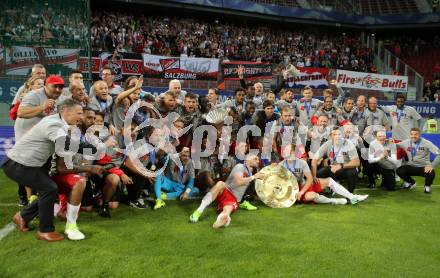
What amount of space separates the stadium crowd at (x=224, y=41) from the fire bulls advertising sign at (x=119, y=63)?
3.36m

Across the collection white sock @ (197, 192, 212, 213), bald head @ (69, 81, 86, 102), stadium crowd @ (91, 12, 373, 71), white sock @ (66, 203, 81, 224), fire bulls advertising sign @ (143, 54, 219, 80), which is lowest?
white sock @ (197, 192, 212, 213)

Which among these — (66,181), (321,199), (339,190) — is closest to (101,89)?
(66,181)

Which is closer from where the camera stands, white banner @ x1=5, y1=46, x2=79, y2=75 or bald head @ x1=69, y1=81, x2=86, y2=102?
bald head @ x1=69, y1=81, x2=86, y2=102

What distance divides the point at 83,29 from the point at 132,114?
3.68 meters

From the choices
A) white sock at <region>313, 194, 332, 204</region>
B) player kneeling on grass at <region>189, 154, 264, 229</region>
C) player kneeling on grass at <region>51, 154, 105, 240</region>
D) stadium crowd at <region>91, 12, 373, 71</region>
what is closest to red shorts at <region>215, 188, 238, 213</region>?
player kneeling on grass at <region>189, 154, 264, 229</region>

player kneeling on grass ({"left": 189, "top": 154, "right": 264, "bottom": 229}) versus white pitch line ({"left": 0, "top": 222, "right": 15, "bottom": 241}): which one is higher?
player kneeling on grass ({"left": 189, "top": 154, "right": 264, "bottom": 229})

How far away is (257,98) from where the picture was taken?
8.57m

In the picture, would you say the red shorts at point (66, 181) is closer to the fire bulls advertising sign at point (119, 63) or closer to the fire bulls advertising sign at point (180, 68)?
the fire bulls advertising sign at point (119, 63)

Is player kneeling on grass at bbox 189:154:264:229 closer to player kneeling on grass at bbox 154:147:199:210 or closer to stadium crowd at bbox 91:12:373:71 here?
Result: player kneeling on grass at bbox 154:147:199:210

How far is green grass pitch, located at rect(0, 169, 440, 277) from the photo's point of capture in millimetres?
4016

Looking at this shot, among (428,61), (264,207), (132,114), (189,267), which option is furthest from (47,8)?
(428,61)

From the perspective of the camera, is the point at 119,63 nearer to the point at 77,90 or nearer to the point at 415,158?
the point at 77,90

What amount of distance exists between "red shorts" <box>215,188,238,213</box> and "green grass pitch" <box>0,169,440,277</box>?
0.56 ft

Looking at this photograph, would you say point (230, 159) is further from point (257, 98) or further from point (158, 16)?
point (158, 16)
